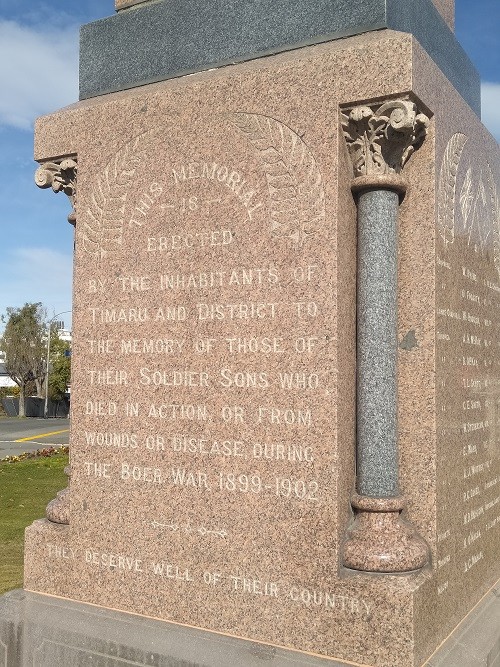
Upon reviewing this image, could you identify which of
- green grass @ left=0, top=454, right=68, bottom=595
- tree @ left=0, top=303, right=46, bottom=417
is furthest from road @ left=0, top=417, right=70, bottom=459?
tree @ left=0, top=303, right=46, bottom=417

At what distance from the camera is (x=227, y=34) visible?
4391 mm

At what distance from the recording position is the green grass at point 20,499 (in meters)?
7.09

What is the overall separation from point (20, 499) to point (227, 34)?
8.76 metres

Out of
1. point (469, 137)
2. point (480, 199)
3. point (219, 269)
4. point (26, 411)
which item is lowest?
point (26, 411)

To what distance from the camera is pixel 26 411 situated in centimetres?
4834

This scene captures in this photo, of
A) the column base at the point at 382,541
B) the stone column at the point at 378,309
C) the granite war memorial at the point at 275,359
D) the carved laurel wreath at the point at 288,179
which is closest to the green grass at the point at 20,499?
the granite war memorial at the point at 275,359

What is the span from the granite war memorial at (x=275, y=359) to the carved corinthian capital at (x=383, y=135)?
0.5 inches

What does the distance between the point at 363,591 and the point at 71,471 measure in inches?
79.9

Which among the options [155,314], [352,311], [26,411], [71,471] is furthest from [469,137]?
[26,411]

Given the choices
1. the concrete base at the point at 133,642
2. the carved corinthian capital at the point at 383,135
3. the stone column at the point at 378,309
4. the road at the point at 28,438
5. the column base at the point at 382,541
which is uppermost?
the carved corinthian capital at the point at 383,135

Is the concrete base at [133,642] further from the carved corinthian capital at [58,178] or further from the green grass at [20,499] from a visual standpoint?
the carved corinthian capital at [58,178]

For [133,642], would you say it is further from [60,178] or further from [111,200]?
[60,178]

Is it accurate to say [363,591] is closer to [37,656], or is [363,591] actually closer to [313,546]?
[313,546]

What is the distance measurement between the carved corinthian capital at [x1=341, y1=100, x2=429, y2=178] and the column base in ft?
5.69
